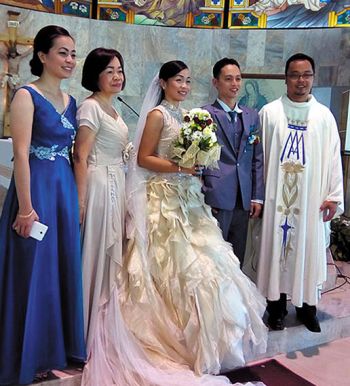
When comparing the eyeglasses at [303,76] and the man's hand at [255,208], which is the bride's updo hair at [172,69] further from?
the man's hand at [255,208]

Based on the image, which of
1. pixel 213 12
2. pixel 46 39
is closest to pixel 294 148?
pixel 46 39

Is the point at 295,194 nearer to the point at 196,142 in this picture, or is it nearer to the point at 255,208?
the point at 255,208

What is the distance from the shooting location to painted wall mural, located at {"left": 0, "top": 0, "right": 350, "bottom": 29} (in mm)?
6809

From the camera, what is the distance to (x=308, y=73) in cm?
302

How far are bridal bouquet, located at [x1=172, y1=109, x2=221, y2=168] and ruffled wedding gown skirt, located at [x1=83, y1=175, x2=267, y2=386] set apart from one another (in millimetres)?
226

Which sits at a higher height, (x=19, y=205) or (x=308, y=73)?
(x=308, y=73)

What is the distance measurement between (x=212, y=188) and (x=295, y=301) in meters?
0.96

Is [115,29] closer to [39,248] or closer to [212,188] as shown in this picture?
[212,188]

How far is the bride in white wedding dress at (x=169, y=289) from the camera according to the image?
2.40 m

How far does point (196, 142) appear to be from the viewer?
8.20 feet

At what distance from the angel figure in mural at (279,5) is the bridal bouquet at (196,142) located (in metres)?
5.23

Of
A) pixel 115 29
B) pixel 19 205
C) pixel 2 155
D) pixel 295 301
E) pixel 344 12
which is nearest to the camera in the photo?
pixel 19 205

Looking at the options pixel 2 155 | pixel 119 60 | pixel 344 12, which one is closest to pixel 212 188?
pixel 119 60

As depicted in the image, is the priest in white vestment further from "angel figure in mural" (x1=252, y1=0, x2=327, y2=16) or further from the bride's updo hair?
"angel figure in mural" (x1=252, y1=0, x2=327, y2=16)
